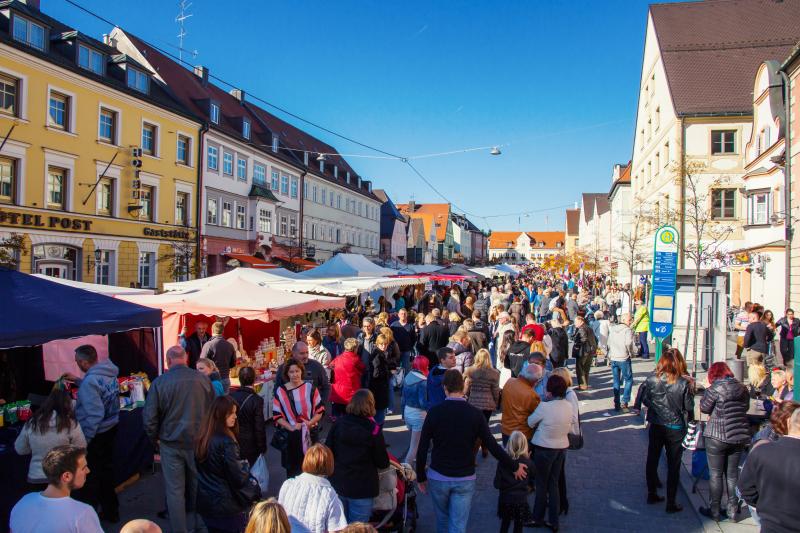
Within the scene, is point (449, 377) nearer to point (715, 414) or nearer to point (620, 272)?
point (715, 414)

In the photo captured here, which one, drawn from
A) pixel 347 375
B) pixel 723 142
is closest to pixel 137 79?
pixel 347 375

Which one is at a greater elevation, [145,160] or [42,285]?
[145,160]

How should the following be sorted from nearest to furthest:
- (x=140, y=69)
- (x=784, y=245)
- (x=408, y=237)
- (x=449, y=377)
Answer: (x=449, y=377)
(x=784, y=245)
(x=140, y=69)
(x=408, y=237)

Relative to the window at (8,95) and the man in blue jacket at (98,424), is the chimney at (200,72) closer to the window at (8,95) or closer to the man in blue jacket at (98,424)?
the window at (8,95)

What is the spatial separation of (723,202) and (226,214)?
25750 mm

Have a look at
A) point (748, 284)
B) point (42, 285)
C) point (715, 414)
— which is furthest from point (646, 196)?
point (42, 285)

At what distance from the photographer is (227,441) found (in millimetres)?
4172

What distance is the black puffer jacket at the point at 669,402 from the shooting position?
584 centimetres

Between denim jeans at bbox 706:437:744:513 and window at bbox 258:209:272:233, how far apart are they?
31980 mm

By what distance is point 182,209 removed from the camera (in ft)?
94.2

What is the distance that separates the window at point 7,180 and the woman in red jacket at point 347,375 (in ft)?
56.9

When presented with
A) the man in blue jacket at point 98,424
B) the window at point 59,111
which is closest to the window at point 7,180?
the window at point 59,111

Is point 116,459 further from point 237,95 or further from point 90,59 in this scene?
point 237,95

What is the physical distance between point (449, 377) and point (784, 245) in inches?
699
